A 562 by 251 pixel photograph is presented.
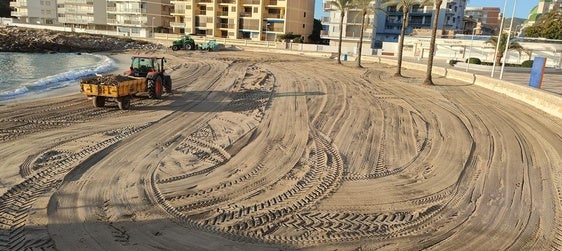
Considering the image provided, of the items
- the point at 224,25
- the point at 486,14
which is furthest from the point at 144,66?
the point at 486,14

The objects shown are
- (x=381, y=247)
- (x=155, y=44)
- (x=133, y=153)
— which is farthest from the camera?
(x=155, y=44)

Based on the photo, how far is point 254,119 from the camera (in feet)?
48.3

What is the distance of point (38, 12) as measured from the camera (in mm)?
107375

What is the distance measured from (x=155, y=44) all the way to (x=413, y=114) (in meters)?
58.1

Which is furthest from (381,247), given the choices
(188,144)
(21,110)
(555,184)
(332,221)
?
(21,110)

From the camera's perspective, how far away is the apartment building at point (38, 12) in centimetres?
10669

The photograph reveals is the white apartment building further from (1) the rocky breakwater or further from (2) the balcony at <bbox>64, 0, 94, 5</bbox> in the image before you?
(1) the rocky breakwater

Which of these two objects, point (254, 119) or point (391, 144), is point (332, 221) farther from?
point (254, 119)

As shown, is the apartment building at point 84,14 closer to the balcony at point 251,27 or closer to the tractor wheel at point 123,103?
the balcony at point 251,27

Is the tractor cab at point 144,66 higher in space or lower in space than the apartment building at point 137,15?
lower

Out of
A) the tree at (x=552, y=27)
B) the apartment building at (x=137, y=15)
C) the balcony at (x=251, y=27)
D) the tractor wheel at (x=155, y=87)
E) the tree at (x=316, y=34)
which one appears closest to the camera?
the tractor wheel at (x=155, y=87)

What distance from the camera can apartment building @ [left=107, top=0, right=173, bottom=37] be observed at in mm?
85500

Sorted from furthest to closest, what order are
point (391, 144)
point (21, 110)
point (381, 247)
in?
point (21, 110)
point (391, 144)
point (381, 247)

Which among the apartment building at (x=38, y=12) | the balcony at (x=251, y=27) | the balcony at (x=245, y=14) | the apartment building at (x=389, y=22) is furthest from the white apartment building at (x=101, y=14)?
the apartment building at (x=389, y=22)
